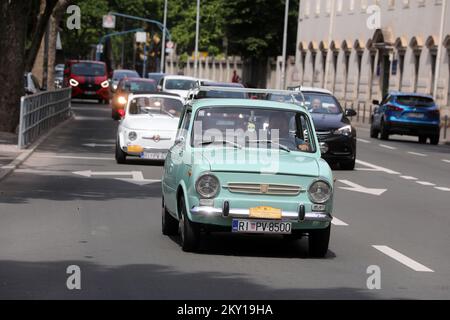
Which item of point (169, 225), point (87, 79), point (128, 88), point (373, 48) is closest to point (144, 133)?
point (169, 225)

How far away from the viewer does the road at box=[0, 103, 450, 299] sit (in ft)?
34.5

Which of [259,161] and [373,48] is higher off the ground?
[259,161]

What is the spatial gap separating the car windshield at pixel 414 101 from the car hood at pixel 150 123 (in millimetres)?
18693

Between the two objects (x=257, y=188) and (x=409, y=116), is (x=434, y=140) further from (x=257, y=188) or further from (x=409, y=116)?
(x=257, y=188)

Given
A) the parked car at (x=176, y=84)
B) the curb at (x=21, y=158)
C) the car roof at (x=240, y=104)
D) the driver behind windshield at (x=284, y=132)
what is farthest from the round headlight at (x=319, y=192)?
the parked car at (x=176, y=84)

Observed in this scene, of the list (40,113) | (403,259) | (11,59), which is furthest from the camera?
(40,113)

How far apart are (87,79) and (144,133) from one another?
39584 mm

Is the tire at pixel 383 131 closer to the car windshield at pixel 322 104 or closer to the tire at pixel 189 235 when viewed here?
the car windshield at pixel 322 104

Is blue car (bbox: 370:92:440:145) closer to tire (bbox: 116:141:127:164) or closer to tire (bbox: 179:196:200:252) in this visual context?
tire (bbox: 116:141:127:164)

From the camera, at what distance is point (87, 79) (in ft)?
215

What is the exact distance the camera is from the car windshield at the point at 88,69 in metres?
65.7

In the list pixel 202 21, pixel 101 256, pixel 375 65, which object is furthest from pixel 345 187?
pixel 202 21

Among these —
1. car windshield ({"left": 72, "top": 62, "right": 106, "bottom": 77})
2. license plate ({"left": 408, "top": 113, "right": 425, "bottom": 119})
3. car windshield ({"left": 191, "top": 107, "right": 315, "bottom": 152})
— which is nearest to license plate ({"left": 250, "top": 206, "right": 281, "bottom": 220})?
car windshield ({"left": 191, "top": 107, "right": 315, "bottom": 152})
